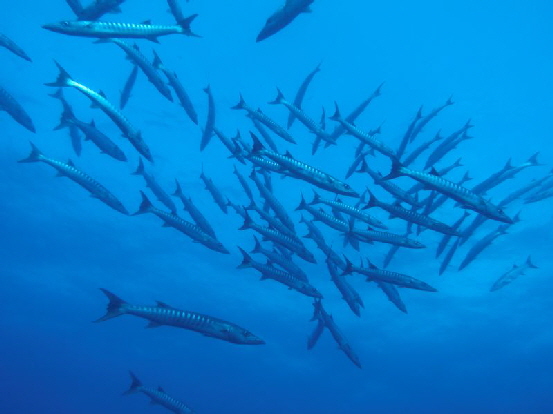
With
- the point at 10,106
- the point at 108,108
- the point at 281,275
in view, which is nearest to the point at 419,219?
the point at 281,275

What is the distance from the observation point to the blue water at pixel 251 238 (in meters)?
14.5

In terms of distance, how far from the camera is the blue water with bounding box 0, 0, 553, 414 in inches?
572

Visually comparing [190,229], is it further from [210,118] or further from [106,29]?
[106,29]

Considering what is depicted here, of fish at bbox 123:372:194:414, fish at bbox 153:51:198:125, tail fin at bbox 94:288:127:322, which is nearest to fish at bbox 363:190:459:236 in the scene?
tail fin at bbox 94:288:127:322

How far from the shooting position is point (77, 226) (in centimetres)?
2709

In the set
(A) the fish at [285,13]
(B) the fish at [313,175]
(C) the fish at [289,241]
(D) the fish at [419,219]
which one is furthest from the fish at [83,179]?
(D) the fish at [419,219]

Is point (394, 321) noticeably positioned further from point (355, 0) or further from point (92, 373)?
point (92, 373)

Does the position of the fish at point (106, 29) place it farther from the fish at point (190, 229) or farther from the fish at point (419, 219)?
the fish at point (419, 219)

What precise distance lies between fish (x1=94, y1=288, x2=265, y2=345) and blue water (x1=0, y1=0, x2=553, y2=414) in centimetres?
1086

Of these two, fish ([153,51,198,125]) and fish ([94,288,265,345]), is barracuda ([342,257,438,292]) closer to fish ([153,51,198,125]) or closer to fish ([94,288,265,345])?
fish ([94,288,265,345])

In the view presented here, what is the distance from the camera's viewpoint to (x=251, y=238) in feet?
80.6

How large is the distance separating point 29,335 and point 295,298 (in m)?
31.6

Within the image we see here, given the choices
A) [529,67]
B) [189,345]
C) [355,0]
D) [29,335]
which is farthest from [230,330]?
[29,335]

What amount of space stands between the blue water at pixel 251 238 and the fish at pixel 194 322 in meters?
10.9
